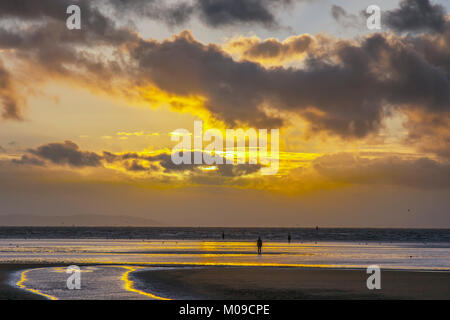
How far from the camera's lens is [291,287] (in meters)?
33.3

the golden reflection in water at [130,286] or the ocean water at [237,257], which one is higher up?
the golden reflection in water at [130,286]

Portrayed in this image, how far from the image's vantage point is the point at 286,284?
34781mm

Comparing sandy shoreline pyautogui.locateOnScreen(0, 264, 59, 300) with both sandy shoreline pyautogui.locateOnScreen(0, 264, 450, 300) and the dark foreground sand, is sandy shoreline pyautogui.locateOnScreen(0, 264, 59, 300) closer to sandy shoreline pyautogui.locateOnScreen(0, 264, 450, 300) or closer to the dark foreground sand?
sandy shoreline pyautogui.locateOnScreen(0, 264, 450, 300)

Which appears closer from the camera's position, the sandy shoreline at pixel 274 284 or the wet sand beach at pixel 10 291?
the wet sand beach at pixel 10 291

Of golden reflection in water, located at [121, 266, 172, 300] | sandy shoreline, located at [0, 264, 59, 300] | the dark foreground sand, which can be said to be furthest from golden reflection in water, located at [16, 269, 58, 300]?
the dark foreground sand

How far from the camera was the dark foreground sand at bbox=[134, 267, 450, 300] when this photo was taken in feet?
98.4

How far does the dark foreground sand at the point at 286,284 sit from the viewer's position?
30.0 metres

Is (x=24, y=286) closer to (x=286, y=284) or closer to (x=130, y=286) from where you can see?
(x=130, y=286)

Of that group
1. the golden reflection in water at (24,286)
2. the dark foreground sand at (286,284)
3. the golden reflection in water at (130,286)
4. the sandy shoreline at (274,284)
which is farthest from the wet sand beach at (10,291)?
the dark foreground sand at (286,284)

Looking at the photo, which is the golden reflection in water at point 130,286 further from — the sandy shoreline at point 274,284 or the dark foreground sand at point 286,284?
the dark foreground sand at point 286,284

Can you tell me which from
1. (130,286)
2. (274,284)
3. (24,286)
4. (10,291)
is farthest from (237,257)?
(10,291)
